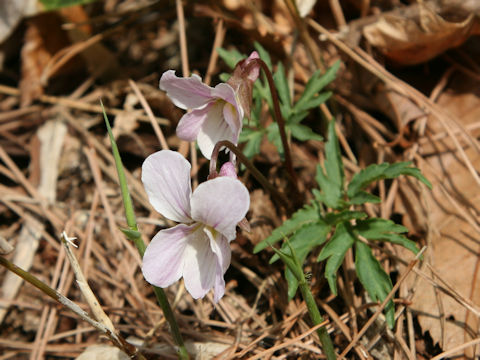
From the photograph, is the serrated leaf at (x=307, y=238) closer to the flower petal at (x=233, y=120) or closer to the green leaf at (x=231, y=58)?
the flower petal at (x=233, y=120)

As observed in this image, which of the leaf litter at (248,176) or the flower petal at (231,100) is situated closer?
the flower petal at (231,100)

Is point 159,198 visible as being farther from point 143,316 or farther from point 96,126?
point 96,126

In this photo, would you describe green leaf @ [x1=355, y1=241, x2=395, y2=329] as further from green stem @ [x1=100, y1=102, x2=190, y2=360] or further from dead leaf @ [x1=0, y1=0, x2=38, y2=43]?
dead leaf @ [x1=0, y1=0, x2=38, y2=43]

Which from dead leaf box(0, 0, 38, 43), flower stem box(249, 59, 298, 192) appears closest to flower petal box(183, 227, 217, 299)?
flower stem box(249, 59, 298, 192)

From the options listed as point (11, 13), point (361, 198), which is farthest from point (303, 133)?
point (11, 13)

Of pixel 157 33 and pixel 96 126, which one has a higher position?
pixel 157 33

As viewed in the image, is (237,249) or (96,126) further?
(96,126)

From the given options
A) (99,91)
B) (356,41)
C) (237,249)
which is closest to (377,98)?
(356,41)

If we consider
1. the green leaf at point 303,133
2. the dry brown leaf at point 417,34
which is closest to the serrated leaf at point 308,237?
the green leaf at point 303,133
